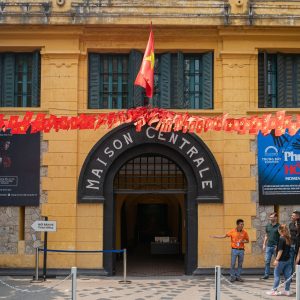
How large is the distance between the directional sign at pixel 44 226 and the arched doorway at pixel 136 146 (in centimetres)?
156

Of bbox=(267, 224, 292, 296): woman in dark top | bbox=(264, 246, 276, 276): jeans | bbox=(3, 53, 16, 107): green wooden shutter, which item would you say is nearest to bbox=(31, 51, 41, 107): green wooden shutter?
bbox=(3, 53, 16, 107): green wooden shutter

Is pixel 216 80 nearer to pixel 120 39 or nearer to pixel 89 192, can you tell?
pixel 120 39

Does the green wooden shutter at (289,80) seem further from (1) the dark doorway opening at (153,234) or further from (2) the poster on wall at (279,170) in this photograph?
(1) the dark doorway opening at (153,234)

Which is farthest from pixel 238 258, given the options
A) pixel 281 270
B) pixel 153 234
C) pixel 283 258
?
pixel 153 234

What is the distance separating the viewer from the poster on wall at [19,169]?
57.7 feet

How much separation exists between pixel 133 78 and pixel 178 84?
1.34 m

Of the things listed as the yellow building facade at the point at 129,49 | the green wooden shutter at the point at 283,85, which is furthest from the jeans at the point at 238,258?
the green wooden shutter at the point at 283,85

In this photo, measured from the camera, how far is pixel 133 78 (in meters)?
17.8

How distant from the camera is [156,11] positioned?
17719 mm

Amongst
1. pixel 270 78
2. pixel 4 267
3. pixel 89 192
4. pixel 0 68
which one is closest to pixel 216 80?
pixel 270 78

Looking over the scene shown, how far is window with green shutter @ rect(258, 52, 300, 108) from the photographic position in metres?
18.0

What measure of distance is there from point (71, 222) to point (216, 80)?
593 centimetres

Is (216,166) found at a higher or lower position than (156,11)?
lower

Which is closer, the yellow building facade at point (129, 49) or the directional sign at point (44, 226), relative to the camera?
the directional sign at point (44, 226)
